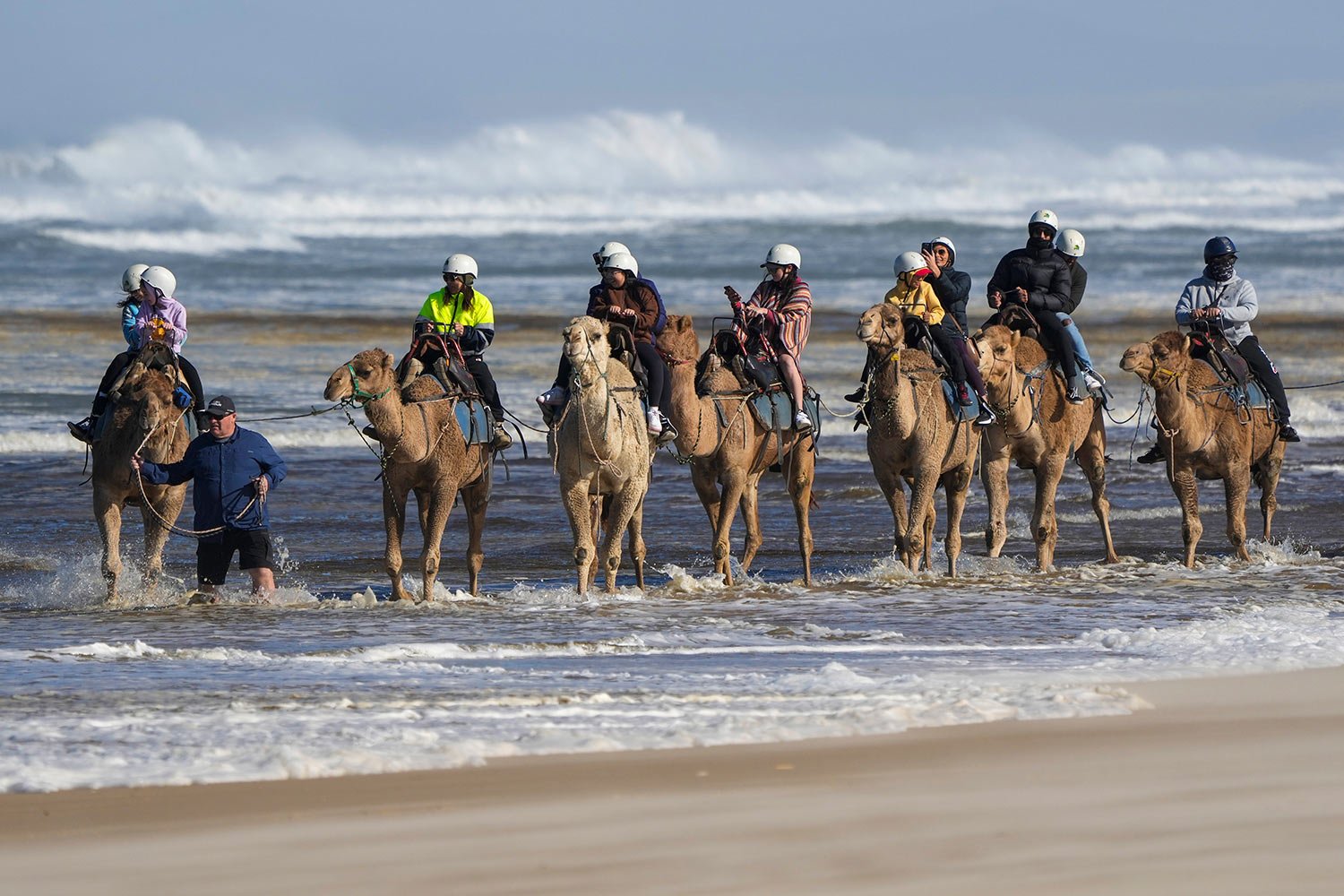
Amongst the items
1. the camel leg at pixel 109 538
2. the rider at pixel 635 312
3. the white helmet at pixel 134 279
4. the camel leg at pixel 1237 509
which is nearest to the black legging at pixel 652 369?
the rider at pixel 635 312

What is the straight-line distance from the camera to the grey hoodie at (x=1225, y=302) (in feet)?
51.4

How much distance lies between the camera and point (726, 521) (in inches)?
574

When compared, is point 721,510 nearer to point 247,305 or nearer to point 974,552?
point 974,552

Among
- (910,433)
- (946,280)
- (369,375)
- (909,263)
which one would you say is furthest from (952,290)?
(369,375)

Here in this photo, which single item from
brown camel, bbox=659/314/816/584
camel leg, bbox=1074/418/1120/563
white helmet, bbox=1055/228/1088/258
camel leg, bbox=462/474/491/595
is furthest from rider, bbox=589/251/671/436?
camel leg, bbox=1074/418/1120/563

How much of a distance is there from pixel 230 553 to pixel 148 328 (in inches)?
65.8

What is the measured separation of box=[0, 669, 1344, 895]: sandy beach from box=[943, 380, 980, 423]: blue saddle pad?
19.5 ft

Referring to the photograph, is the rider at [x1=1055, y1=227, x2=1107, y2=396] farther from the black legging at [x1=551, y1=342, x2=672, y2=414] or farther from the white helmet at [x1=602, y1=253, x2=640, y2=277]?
the white helmet at [x1=602, y1=253, x2=640, y2=277]

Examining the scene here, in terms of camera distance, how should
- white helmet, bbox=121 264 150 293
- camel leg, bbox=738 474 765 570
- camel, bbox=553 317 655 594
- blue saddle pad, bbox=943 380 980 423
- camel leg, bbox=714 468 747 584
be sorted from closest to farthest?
camel, bbox=553 317 655 594 < white helmet, bbox=121 264 150 293 < camel leg, bbox=714 468 747 584 < blue saddle pad, bbox=943 380 980 423 < camel leg, bbox=738 474 765 570

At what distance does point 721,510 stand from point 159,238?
63700 millimetres

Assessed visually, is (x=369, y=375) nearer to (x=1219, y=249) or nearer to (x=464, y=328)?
(x=464, y=328)

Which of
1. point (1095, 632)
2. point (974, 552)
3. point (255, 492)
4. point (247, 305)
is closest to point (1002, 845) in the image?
point (1095, 632)

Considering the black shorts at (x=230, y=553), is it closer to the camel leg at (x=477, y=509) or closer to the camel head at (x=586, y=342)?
the camel leg at (x=477, y=509)

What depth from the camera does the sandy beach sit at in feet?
23.0
